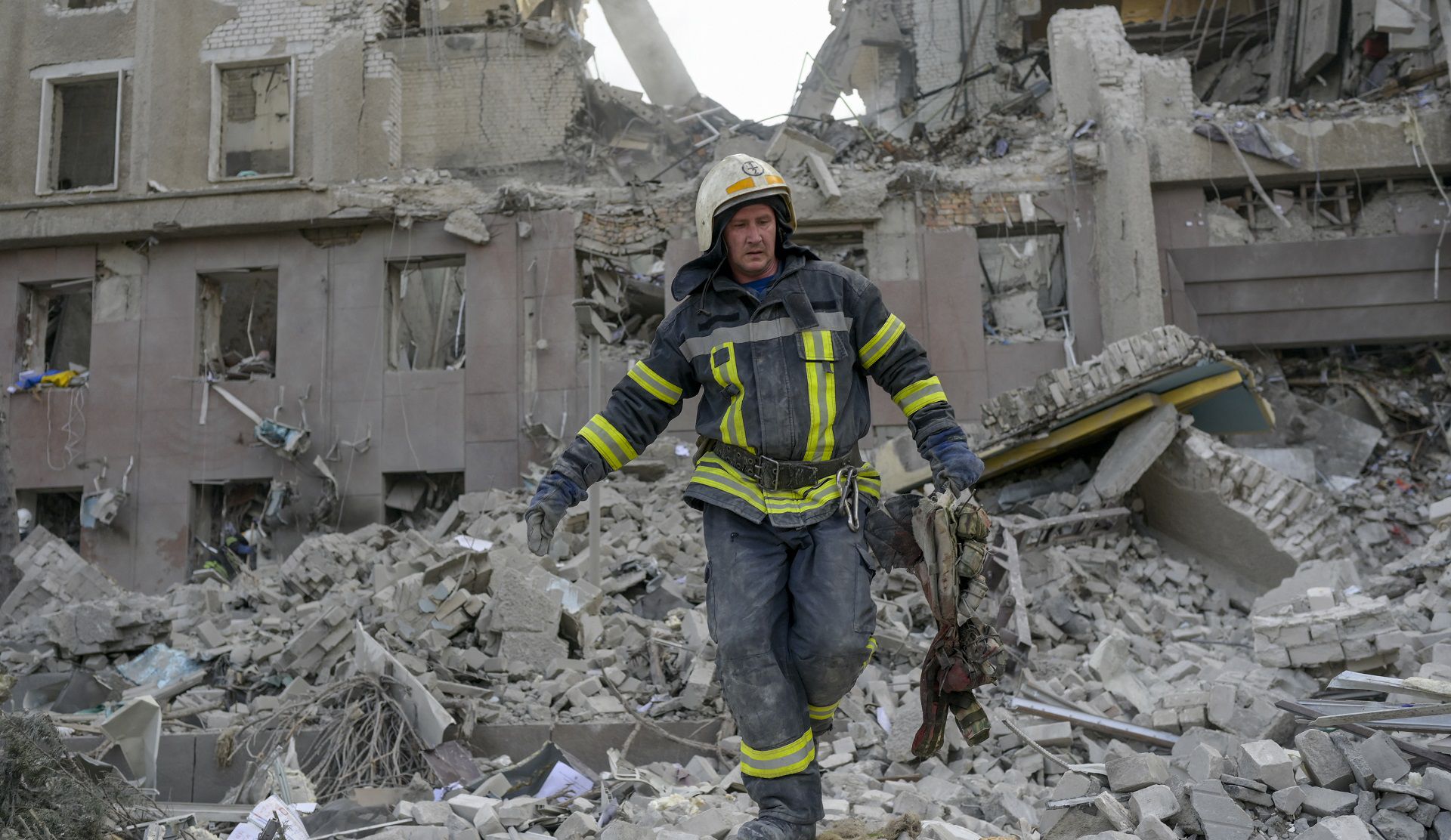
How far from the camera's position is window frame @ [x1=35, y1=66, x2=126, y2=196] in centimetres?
1459

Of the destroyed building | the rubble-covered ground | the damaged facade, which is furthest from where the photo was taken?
the damaged facade

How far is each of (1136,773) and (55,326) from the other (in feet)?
54.7

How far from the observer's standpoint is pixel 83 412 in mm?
13828

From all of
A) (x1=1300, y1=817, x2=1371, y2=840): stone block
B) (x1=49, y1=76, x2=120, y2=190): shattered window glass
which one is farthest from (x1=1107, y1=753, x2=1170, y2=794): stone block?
(x1=49, y1=76, x2=120, y2=190): shattered window glass

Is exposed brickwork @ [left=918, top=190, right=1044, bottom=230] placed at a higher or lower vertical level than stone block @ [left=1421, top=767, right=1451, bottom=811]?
higher

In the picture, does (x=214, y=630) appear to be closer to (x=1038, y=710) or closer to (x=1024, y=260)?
(x=1038, y=710)

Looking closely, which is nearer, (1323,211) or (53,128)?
(1323,211)

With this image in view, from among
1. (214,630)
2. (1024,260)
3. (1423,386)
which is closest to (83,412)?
(214,630)

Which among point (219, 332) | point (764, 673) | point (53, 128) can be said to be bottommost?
point (764, 673)

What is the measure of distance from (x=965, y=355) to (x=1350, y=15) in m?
7.56

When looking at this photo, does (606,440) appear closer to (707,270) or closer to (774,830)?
(707,270)

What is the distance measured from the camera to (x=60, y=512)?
14.5 m

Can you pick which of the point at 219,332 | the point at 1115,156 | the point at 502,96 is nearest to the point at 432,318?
the point at 219,332

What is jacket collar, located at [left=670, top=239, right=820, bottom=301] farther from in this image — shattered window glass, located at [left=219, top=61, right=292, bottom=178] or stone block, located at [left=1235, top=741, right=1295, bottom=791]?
shattered window glass, located at [left=219, top=61, right=292, bottom=178]
